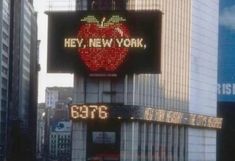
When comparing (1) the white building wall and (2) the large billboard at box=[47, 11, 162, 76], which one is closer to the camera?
(2) the large billboard at box=[47, 11, 162, 76]

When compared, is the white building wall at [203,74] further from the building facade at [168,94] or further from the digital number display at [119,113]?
the digital number display at [119,113]

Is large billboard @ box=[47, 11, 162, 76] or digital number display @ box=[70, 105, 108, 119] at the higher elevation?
large billboard @ box=[47, 11, 162, 76]

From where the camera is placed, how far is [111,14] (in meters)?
83.8

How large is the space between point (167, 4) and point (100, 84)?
64.8 ft

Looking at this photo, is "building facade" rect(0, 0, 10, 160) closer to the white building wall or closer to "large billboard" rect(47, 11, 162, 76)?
the white building wall

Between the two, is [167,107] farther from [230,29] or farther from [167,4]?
[230,29]

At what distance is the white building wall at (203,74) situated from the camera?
114 meters

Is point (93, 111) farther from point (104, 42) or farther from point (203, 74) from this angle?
point (203, 74)

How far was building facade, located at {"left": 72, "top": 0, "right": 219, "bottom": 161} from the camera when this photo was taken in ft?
298

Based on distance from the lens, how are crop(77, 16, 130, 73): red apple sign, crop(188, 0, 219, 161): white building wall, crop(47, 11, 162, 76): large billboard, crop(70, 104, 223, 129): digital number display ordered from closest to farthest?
crop(47, 11, 162, 76): large billboard, crop(77, 16, 130, 73): red apple sign, crop(70, 104, 223, 129): digital number display, crop(188, 0, 219, 161): white building wall

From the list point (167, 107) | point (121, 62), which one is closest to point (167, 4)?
point (167, 107)

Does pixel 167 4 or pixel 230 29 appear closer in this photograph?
pixel 167 4

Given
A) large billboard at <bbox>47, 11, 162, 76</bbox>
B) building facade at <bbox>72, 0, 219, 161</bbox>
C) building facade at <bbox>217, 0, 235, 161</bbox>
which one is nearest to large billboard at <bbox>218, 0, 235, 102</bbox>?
building facade at <bbox>217, 0, 235, 161</bbox>

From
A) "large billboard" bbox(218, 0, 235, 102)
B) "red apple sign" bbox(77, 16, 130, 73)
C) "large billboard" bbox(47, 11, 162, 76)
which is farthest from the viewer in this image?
"large billboard" bbox(218, 0, 235, 102)
